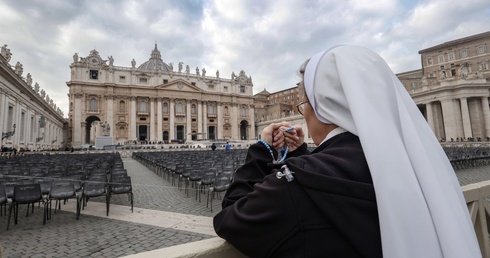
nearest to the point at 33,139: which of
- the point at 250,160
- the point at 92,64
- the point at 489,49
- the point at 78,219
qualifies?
the point at 92,64

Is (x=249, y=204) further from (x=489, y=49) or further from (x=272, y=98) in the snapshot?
(x=272, y=98)

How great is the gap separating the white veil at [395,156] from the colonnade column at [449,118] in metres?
40.7

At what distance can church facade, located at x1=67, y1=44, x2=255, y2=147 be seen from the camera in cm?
4900

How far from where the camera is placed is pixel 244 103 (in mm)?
67125

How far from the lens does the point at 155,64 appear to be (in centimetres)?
6425

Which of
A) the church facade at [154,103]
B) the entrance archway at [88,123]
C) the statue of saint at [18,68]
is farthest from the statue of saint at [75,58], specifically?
the statue of saint at [18,68]

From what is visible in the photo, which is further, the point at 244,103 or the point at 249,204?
the point at 244,103

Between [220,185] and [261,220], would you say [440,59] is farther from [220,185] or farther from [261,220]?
[261,220]

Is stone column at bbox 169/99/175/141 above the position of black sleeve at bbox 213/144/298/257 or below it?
above

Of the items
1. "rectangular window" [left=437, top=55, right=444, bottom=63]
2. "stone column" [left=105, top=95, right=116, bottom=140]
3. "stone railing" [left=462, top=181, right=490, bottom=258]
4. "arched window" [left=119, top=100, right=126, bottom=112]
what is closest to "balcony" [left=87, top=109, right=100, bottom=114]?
"stone column" [left=105, top=95, right=116, bottom=140]

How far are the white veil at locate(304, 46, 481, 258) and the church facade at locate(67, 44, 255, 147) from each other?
165ft

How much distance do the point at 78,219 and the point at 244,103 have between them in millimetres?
62365

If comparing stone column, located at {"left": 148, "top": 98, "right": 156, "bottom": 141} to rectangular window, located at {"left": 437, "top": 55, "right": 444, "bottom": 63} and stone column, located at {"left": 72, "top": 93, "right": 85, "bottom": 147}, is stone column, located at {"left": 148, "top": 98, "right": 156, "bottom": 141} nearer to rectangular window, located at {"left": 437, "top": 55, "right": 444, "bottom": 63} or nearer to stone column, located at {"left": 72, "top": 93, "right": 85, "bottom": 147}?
stone column, located at {"left": 72, "top": 93, "right": 85, "bottom": 147}

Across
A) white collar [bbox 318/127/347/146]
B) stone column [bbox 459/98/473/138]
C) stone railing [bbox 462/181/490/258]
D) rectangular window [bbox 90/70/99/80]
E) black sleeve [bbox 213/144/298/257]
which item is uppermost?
rectangular window [bbox 90/70/99/80]
